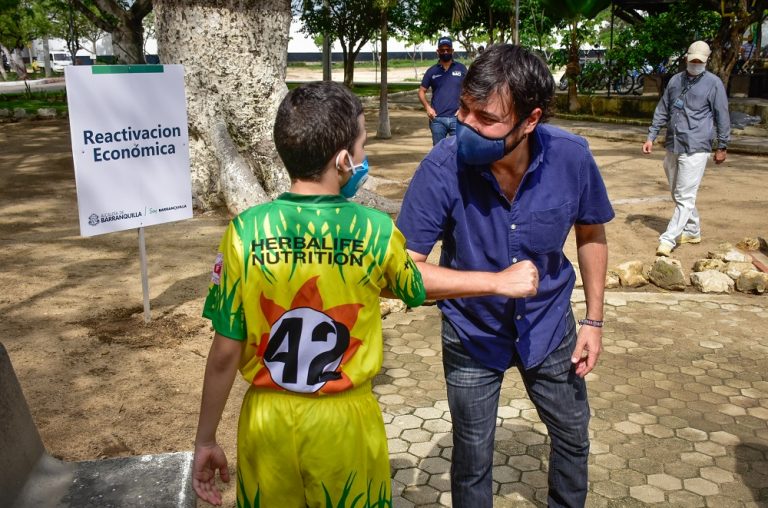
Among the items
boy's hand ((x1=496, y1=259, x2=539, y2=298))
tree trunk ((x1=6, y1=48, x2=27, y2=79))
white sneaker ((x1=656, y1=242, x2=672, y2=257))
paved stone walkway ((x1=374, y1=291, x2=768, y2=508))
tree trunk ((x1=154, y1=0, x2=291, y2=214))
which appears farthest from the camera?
tree trunk ((x1=6, y1=48, x2=27, y2=79))

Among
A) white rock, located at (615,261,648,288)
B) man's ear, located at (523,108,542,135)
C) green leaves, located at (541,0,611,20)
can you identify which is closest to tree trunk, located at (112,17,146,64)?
white rock, located at (615,261,648,288)

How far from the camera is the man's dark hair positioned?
237cm

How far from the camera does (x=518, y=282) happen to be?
2164 millimetres

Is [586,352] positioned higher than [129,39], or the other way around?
[129,39]

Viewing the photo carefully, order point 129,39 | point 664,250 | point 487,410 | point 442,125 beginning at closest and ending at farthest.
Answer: point 487,410 → point 664,250 → point 442,125 → point 129,39

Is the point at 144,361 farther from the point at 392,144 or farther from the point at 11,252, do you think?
the point at 392,144

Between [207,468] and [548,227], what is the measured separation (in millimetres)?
1276

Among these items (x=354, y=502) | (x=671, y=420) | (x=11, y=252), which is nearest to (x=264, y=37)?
(x=11, y=252)

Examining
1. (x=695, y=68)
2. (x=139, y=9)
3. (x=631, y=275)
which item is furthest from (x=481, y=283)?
(x=139, y=9)

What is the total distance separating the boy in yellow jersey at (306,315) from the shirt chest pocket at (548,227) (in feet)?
2.20

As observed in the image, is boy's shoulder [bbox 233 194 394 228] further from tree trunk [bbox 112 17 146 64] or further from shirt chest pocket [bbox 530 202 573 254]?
tree trunk [bbox 112 17 146 64]

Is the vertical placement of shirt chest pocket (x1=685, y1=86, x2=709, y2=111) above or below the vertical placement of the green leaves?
below

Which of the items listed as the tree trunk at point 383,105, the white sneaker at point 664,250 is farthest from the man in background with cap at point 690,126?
the tree trunk at point 383,105

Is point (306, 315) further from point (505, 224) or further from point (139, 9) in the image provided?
point (139, 9)
